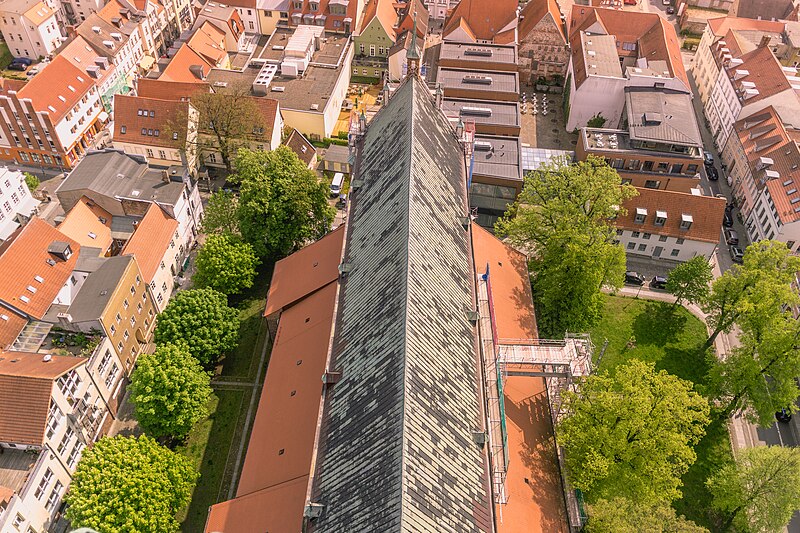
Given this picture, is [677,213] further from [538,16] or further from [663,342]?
[538,16]

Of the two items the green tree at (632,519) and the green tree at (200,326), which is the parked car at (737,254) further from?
the green tree at (200,326)

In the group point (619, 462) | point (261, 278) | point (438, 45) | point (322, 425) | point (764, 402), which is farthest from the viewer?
point (438, 45)

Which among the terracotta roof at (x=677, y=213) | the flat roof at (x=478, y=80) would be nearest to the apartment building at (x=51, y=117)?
the flat roof at (x=478, y=80)

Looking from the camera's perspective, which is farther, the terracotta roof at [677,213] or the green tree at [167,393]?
the terracotta roof at [677,213]

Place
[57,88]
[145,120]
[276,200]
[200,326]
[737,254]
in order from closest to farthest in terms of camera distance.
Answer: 1. [200,326]
2. [276,200]
3. [737,254]
4. [145,120]
5. [57,88]

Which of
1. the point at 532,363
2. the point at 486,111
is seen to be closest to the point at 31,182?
the point at 486,111

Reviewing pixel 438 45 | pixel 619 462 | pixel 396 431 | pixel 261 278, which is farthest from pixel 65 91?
pixel 619 462

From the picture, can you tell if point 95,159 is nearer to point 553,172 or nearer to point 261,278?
point 261,278
